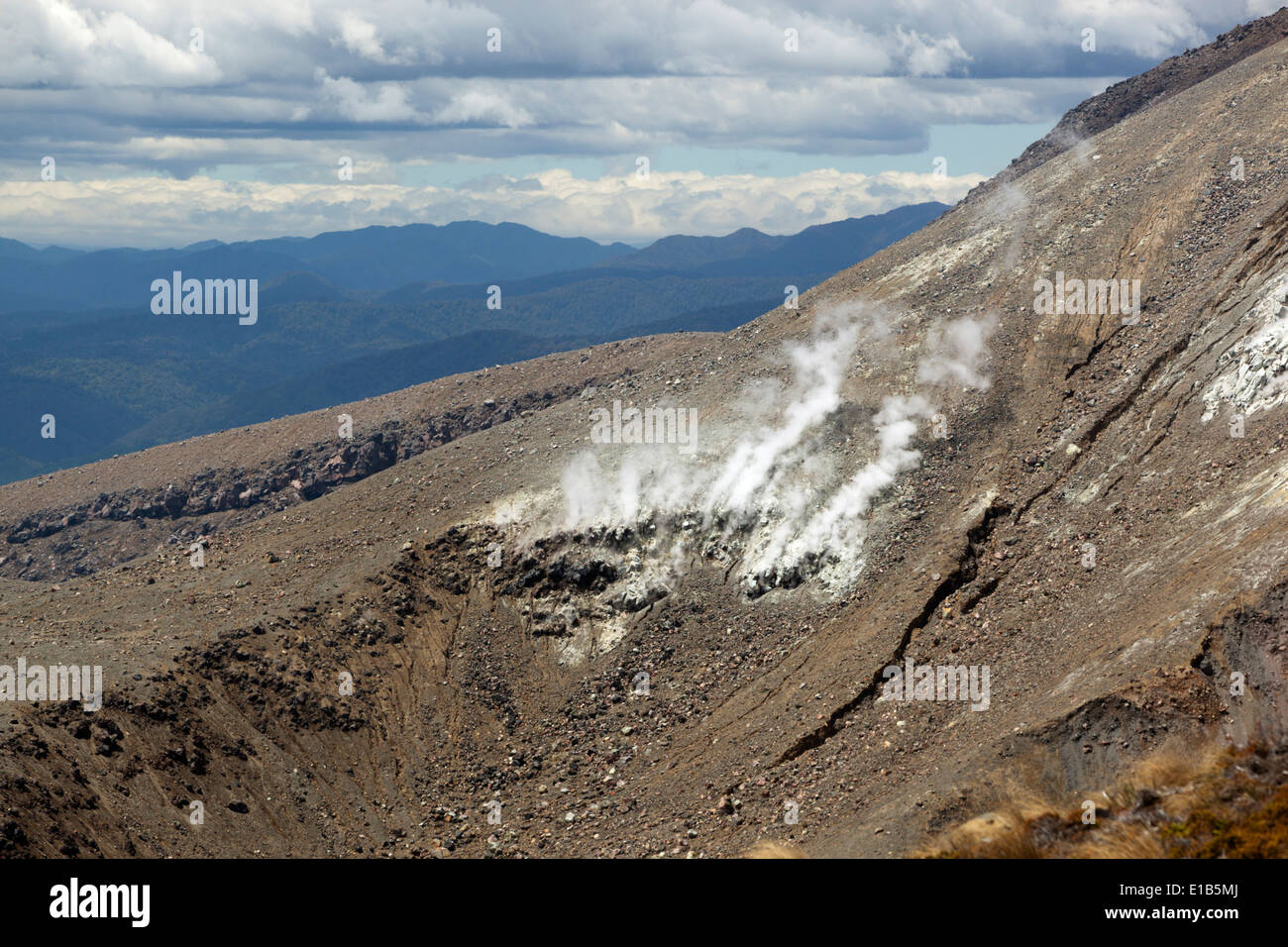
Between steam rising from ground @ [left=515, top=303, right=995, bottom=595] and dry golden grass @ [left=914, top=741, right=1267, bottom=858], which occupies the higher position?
steam rising from ground @ [left=515, top=303, right=995, bottom=595]

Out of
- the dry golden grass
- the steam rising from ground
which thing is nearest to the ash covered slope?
the steam rising from ground

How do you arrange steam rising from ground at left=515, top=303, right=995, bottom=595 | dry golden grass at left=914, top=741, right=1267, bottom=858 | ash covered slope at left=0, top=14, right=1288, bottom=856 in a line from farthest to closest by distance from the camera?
steam rising from ground at left=515, top=303, right=995, bottom=595 < ash covered slope at left=0, top=14, right=1288, bottom=856 < dry golden grass at left=914, top=741, right=1267, bottom=858

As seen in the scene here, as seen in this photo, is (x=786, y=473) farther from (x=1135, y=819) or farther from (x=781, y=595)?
(x=1135, y=819)

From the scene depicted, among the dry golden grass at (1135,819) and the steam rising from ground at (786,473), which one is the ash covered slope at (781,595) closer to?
the steam rising from ground at (786,473)

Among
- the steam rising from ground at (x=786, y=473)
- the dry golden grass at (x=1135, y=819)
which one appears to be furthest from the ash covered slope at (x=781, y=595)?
the dry golden grass at (x=1135, y=819)

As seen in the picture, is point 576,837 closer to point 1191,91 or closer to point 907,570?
point 907,570

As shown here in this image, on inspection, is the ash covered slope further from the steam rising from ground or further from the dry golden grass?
the dry golden grass
